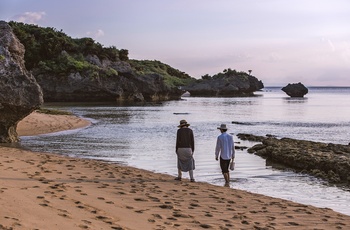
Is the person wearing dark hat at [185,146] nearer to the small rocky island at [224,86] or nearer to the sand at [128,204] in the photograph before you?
the sand at [128,204]

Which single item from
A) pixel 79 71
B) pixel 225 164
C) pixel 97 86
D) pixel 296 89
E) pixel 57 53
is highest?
pixel 57 53

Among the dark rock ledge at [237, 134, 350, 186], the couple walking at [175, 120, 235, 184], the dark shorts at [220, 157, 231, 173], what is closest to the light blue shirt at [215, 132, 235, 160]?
the couple walking at [175, 120, 235, 184]

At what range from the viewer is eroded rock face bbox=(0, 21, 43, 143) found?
2084 centimetres

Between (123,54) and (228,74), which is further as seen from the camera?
(228,74)

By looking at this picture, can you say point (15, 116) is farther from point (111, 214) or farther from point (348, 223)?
point (348, 223)

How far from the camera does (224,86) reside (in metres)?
141

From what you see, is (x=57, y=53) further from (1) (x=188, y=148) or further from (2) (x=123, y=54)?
(1) (x=188, y=148)

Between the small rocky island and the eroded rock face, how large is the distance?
118586 millimetres

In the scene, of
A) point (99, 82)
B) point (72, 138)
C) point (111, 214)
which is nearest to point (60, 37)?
point (99, 82)

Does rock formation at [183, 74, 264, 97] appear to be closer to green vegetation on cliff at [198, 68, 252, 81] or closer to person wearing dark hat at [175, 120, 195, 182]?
green vegetation on cliff at [198, 68, 252, 81]

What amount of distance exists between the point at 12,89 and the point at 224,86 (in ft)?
401

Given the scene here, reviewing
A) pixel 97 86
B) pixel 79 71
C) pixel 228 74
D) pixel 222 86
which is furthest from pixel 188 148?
pixel 228 74

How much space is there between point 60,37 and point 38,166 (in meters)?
75.2

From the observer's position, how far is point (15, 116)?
2167 cm
